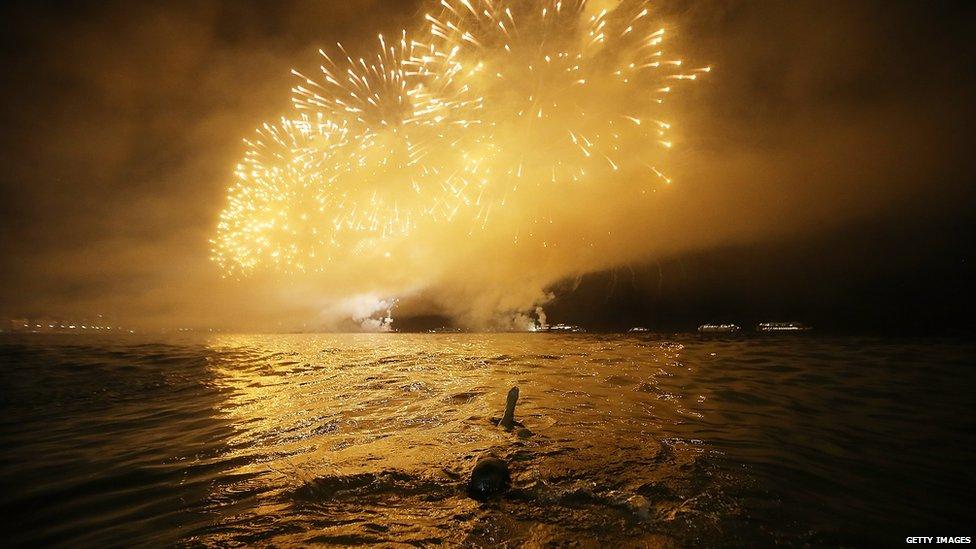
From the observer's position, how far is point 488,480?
631 cm

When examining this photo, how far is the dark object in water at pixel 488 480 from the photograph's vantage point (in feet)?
20.4

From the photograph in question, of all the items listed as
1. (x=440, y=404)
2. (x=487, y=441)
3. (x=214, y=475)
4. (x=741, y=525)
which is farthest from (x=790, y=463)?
(x=214, y=475)

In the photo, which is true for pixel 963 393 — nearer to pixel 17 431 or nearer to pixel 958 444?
pixel 958 444

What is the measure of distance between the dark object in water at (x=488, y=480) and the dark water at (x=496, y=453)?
23 cm

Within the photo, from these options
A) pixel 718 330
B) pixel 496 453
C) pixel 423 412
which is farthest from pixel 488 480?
pixel 718 330

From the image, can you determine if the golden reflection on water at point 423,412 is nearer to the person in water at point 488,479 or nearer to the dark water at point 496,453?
the dark water at point 496,453

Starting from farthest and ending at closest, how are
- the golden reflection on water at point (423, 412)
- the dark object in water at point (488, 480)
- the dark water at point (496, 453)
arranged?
1. the golden reflection on water at point (423, 412)
2. the dark object in water at point (488, 480)
3. the dark water at point (496, 453)

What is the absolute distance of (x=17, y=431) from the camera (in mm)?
10172

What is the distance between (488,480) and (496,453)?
1.69 m

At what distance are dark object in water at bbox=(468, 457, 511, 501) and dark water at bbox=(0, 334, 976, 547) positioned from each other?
0.23 metres

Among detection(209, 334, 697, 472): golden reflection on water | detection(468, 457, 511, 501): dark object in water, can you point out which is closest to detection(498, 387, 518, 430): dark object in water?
detection(209, 334, 697, 472): golden reflection on water

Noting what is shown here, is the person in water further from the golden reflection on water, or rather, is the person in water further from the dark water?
the golden reflection on water

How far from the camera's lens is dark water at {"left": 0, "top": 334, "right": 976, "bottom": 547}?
527 cm

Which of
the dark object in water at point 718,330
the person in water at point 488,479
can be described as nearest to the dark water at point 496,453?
the person in water at point 488,479
